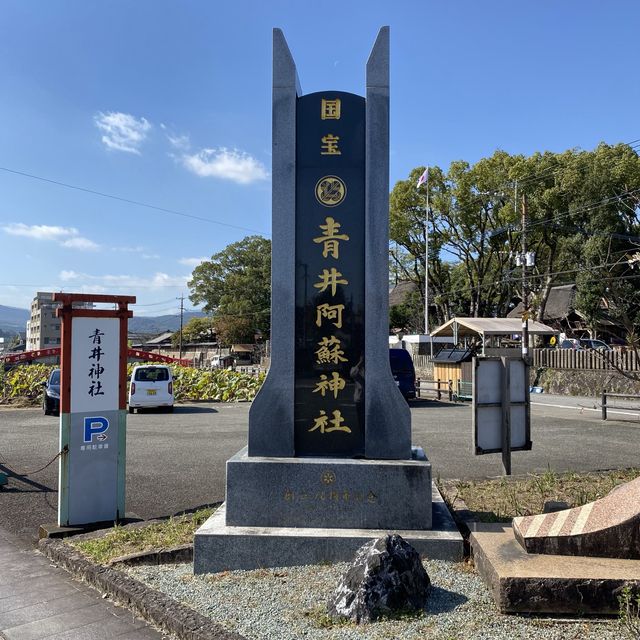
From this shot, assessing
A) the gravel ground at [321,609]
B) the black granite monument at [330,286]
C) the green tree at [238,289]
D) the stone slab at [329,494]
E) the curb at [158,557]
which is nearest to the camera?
the gravel ground at [321,609]

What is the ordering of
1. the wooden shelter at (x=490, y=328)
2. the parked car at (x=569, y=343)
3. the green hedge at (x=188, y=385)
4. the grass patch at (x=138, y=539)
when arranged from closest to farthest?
→ the grass patch at (x=138, y=539) → the green hedge at (x=188, y=385) → the wooden shelter at (x=490, y=328) → the parked car at (x=569, y=343)

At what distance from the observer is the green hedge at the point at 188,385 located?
796 inches

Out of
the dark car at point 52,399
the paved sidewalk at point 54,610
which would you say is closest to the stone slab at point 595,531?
the paved sidewalk at point 54,610

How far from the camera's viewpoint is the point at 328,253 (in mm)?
5480

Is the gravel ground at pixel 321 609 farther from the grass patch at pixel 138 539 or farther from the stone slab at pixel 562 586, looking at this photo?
the grass patch at pixel 138 539

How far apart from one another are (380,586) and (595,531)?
1495mm

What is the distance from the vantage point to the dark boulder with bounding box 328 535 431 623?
11.8 feet

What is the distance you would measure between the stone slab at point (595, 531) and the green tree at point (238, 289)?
4966cm

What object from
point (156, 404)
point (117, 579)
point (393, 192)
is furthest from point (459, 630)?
point (393, 192)

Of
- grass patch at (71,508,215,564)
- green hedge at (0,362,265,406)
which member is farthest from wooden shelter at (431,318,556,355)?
grass patch at (71,508,215,564)

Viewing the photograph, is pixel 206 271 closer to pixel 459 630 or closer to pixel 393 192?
pixel 393 192

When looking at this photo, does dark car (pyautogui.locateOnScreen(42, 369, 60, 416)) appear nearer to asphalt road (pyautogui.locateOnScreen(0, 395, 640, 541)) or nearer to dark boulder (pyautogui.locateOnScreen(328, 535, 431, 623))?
asphalt road (pyautogui.locateOnScreen(0, 395, 640, 541))

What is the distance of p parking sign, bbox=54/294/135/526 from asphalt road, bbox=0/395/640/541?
1.94 feet

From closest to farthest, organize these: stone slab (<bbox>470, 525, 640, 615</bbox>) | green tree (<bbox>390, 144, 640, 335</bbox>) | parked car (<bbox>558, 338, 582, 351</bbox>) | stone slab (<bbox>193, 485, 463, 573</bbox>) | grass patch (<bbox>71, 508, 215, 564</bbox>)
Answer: stone slab (<bbox>470, 525, 640, 615</bbox>) → stone slab (<bbox>193, 485, 463, 573</bbox>) → grass patch (<bbox>71, 508, 215, 564</bbox>) → green tree (<bbox>390, 144, 640, 335</bbox>) → parked car (<bbox>558, 338, 582, 351</bbox>)
